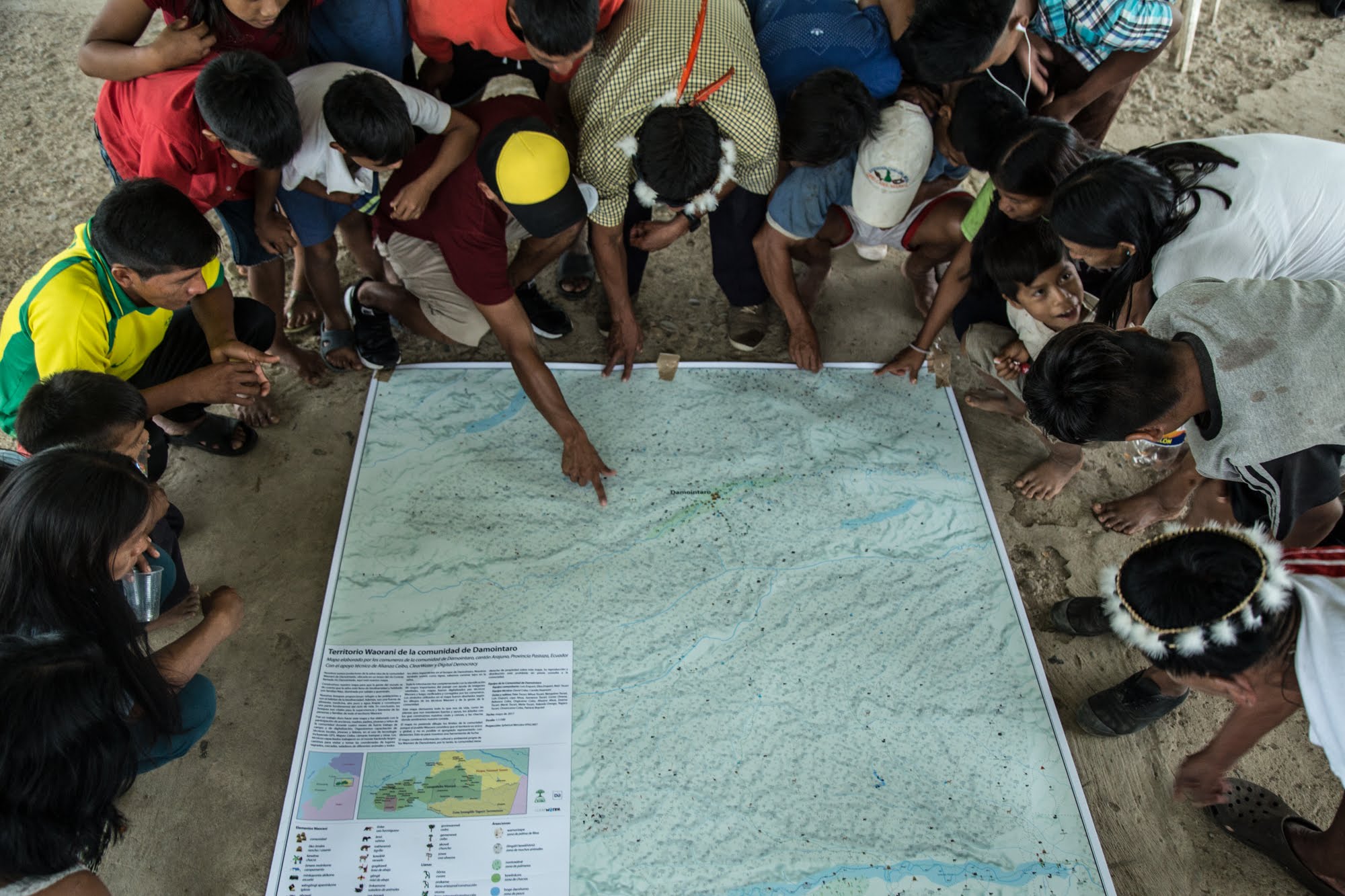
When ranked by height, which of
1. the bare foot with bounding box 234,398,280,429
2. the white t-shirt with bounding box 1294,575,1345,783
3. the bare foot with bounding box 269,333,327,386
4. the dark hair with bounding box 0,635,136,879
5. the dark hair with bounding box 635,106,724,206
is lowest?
the bare foot with bounding box 234,398,280,429

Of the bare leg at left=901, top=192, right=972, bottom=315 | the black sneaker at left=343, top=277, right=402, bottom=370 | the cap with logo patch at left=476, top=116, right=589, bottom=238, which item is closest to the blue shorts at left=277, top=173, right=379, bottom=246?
the black sneaker at left=343, top=277, right=402, bottom=370

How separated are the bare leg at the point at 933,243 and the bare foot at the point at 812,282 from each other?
0.83ft

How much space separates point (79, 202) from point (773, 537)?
7.93 ft

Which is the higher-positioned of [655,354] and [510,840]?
[655,354]

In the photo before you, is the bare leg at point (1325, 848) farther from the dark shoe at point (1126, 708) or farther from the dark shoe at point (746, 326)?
the dark shoe at point (746, 326)

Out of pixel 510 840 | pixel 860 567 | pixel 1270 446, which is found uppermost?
pixel 1270 446

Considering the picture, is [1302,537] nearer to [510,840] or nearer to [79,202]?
[510,840]

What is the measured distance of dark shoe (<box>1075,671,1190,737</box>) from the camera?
5.85 feet

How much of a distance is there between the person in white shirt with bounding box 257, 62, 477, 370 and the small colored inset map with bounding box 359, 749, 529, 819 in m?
1.08

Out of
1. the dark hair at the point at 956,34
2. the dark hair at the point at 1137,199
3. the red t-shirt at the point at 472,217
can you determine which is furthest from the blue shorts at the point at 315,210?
the dark hair at the point at 1137,199

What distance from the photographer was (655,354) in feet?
8.14

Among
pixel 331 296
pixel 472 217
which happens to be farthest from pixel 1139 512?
pixel 331 296

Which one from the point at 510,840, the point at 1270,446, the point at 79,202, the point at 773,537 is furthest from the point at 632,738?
the point at 79,202

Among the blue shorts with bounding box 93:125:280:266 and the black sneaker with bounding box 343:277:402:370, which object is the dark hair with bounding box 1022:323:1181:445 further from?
the blue shorts with bounding box 93:125:280:266
